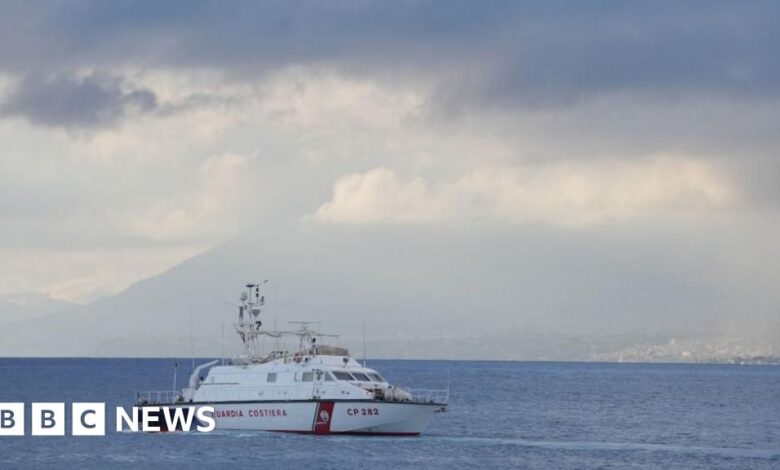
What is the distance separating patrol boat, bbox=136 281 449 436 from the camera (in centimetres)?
7812

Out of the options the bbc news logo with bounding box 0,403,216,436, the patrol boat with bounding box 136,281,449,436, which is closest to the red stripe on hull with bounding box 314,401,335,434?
the patrol boat with bounding box 136,281,449,436

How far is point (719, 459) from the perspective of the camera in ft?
258

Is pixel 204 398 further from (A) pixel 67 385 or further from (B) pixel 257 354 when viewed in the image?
(A) pixel 67 385

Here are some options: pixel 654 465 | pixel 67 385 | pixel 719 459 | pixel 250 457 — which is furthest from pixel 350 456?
pixel 67 385

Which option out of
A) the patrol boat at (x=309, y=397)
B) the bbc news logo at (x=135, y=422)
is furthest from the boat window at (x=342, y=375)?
the bbc news logo at (x=135, y=422)

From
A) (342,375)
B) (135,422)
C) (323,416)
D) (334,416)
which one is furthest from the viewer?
(135,422)

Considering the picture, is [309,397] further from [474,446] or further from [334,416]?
[474,446]

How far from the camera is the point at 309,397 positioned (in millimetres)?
79000

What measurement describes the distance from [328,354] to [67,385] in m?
122

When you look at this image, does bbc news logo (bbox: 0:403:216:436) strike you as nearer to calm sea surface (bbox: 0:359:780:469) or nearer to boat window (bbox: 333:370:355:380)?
calm sea surface (bbox: 0:359:780:469)

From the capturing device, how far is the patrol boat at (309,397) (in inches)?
3076

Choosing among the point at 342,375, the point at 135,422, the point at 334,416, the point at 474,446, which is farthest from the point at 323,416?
the point at 135,422

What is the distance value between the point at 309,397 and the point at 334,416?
1932 mm

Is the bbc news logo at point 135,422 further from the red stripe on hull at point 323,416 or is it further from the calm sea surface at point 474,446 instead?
the red stripe on hull at point 323,416
